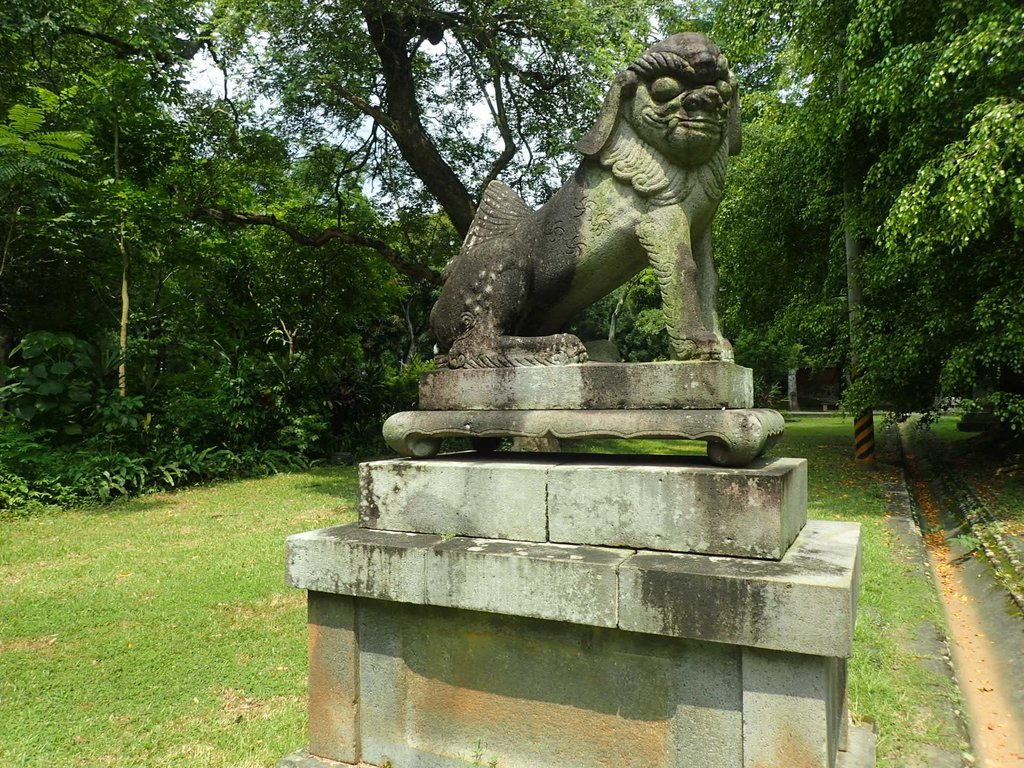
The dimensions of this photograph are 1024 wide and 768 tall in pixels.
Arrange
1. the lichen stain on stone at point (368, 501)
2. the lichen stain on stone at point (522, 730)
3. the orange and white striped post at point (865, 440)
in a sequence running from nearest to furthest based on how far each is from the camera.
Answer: the lichen stain on stone at point (522, 730) < the lichen stain on stone at point (368, 501) < the orange and white striped post at point (865, 440)

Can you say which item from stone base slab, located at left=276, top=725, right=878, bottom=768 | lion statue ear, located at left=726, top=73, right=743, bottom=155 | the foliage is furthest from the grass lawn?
lion statue ear, located at left=726, top=73, right=743, bottom=155

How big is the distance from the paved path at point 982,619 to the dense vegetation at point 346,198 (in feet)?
5.71

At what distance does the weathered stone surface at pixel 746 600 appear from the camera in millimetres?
2203

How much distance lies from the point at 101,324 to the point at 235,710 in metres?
9.35

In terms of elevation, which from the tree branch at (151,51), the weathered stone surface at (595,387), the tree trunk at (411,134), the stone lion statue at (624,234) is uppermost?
the tree branch at (151,51)

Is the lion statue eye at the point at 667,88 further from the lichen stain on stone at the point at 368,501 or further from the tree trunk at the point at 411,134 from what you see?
the tree trunk at the point at 411,134

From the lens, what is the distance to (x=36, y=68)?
35.7 ft

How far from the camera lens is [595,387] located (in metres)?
2.96

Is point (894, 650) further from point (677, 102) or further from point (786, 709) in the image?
point (677, 102)

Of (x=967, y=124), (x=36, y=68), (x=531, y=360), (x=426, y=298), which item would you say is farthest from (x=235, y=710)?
(x=426, y=298)

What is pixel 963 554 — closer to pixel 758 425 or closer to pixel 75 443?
pixel 758 425

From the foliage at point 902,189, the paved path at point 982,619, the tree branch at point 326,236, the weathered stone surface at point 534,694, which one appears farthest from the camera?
the tree branch at point 326,236

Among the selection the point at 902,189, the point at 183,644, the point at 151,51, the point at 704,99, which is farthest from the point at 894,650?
the point at 151,51

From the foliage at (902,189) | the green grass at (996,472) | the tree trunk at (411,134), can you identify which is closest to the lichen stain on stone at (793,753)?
the green grass at (996,472)
